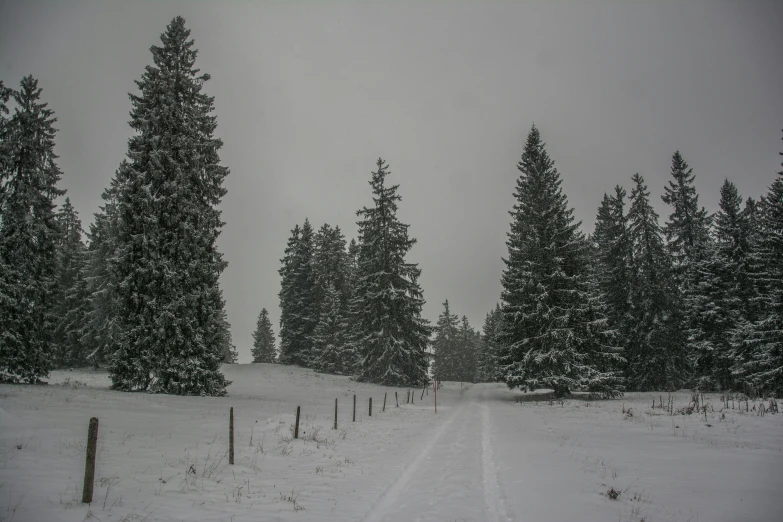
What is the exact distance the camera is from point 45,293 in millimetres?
20359

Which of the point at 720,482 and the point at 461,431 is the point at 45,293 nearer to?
the point at 461,431

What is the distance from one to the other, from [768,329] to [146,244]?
35.3 metres

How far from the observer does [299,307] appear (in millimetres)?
52062

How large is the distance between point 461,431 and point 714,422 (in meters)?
9.49

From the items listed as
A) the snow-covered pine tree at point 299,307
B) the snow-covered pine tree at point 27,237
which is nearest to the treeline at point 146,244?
the snow-covered pine tree at point 27,237

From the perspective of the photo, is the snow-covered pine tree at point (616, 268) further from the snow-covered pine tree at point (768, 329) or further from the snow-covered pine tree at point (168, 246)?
the snow-covered pine tree at point (168, 246)

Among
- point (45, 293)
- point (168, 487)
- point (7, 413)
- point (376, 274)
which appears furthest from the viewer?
point (376, 274)

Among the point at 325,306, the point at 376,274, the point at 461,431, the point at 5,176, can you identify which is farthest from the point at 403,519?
the point at 325,306

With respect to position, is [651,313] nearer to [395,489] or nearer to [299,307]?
[395,489]

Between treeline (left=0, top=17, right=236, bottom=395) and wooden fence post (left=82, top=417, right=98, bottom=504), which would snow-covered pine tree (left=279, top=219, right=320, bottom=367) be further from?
wooden fence post (left=82, top=417, right=98, bottom=504)

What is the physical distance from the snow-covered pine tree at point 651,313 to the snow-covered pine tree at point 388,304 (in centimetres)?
1775

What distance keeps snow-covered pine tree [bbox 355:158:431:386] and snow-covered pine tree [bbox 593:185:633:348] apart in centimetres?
1607

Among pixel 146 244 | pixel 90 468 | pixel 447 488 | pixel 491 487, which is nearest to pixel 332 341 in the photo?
pixel 146 244

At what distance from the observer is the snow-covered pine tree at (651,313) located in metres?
32.3
